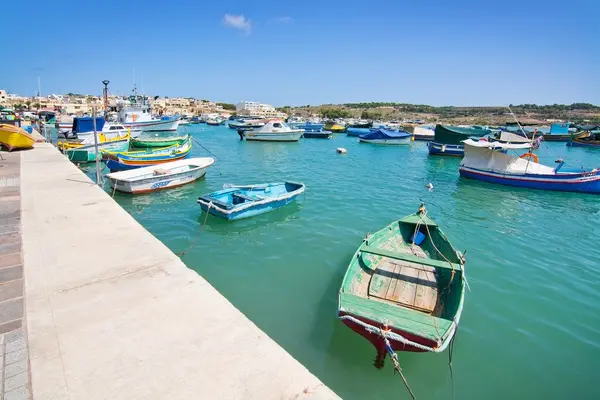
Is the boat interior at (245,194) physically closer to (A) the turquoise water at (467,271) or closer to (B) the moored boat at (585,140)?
(A) the turquoise water at (467,271)

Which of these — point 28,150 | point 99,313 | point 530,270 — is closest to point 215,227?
point 99,313

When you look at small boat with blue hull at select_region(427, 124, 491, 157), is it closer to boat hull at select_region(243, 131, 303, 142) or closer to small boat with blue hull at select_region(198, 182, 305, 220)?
boat hull at select_region(243, 131, 303, 142)

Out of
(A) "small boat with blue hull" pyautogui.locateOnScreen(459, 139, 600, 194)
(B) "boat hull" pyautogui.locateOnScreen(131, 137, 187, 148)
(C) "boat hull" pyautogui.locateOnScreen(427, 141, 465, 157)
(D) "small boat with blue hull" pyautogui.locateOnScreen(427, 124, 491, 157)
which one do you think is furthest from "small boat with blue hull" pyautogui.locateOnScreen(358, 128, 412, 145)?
(B) "boat hull" pyautogui.locateOnScreen(131, 137, 187, 148)

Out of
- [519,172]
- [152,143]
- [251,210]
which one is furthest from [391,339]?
[152,143]

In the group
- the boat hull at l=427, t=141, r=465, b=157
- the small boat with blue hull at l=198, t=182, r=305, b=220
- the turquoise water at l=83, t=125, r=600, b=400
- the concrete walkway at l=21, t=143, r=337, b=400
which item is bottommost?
the turquoise water at l=83, t=125, r=600, b=400

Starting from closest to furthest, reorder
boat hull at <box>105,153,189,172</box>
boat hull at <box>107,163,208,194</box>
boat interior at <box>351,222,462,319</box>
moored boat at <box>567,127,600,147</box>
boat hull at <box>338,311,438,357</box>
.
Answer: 1. boat hull at <box>338,311,438,357</box>
2. boat interior at <box>351,222,462,319</box>
3. boat hull at <box>107,163,208,194</box>
4. boat hull at <box>105,153,189,172</box>
5. moored boat at <box>567,127,600,147</box>

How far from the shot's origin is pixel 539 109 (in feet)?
460

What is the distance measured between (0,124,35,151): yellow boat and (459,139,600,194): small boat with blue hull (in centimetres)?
2690

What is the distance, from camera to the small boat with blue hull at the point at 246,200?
441 inches

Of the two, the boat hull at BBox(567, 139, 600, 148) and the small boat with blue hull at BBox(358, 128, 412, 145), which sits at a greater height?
the boat hull at BBox(567, 139, 600, 148)

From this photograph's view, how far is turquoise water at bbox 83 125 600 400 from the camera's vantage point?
518cm

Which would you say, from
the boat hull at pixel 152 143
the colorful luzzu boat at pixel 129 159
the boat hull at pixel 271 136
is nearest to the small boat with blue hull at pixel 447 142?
the boat hull at pixel 271 136

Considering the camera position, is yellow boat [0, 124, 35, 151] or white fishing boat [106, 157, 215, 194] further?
yellow boat [0, 124, 35, 151]

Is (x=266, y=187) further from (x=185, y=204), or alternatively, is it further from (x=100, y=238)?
(x=100, y=238)
